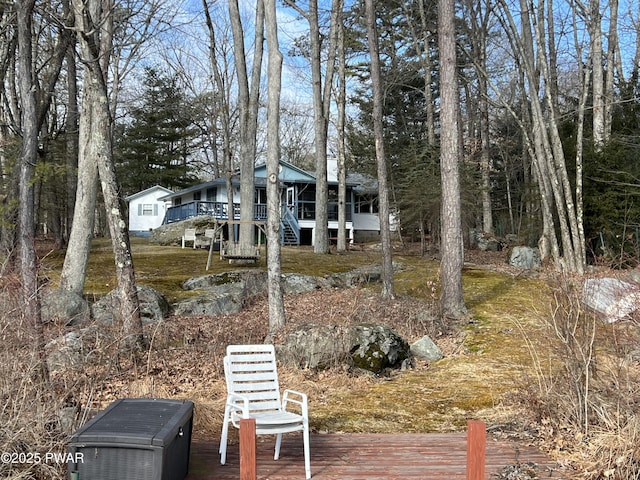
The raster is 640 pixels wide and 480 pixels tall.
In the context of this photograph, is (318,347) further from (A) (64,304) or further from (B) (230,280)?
(B) (230,280)

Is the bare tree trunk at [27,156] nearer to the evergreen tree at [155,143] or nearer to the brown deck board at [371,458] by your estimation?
the brown deck board at [371,458]

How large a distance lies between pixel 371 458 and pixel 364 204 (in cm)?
2850

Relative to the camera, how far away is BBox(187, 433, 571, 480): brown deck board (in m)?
4.11

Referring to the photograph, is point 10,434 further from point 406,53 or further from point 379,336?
point 406,53

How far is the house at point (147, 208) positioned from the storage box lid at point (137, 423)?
1257 inches

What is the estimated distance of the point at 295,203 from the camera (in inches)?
1171

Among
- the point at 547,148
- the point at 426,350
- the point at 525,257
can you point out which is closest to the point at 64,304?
the point at 426,350

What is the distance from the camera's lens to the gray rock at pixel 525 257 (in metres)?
17.2

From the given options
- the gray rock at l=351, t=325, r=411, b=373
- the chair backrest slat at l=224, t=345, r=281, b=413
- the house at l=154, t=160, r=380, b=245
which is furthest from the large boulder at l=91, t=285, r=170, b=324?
the house at l=154, t=160, r=380, b=245

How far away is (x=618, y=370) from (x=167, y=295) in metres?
9.62

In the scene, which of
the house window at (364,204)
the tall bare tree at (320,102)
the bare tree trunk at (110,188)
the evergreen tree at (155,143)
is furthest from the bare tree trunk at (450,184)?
the evergreen tree at (155,143)

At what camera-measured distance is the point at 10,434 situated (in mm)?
3648

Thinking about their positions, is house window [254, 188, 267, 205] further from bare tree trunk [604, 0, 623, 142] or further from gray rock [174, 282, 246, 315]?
gray rock [174, 282, 246, 315]

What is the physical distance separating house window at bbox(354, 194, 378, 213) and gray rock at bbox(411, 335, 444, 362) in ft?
74.9
